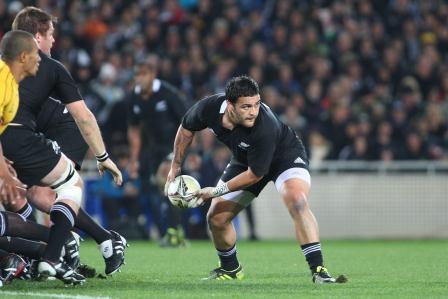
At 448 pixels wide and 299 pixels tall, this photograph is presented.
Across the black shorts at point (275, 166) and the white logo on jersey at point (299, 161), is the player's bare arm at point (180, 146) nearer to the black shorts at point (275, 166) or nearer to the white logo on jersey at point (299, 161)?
the black shorts at point (275, 166)

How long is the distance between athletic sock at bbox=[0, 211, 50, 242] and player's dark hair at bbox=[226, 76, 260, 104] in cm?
192

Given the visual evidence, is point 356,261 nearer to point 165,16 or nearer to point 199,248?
point 199,248

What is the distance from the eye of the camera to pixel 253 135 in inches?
365

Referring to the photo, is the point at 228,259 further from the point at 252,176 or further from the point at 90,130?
the point at 90,130

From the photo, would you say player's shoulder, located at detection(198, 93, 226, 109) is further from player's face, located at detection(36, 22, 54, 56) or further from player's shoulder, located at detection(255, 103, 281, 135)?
player's face, located at detection(36, 22, 54, 56)

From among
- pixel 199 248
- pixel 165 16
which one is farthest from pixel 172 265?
pixel 165 16

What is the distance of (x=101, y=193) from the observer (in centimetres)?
1828

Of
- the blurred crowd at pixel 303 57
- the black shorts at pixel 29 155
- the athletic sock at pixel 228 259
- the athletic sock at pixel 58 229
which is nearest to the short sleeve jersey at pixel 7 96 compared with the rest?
the black shorts at pixel 29 155

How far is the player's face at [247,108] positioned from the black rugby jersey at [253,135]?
0.13 m

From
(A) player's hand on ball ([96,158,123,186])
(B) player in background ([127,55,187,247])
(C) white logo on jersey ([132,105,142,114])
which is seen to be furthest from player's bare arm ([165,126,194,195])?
(C) white logo on jersey ([132,105,142,114])

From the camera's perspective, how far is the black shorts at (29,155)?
8875mm

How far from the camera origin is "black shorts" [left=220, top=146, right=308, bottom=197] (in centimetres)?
976

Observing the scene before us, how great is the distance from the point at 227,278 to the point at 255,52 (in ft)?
35.9

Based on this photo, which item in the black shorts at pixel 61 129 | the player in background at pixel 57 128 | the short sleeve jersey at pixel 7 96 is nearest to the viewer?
the short sleeve jersey at pixel 7 96
